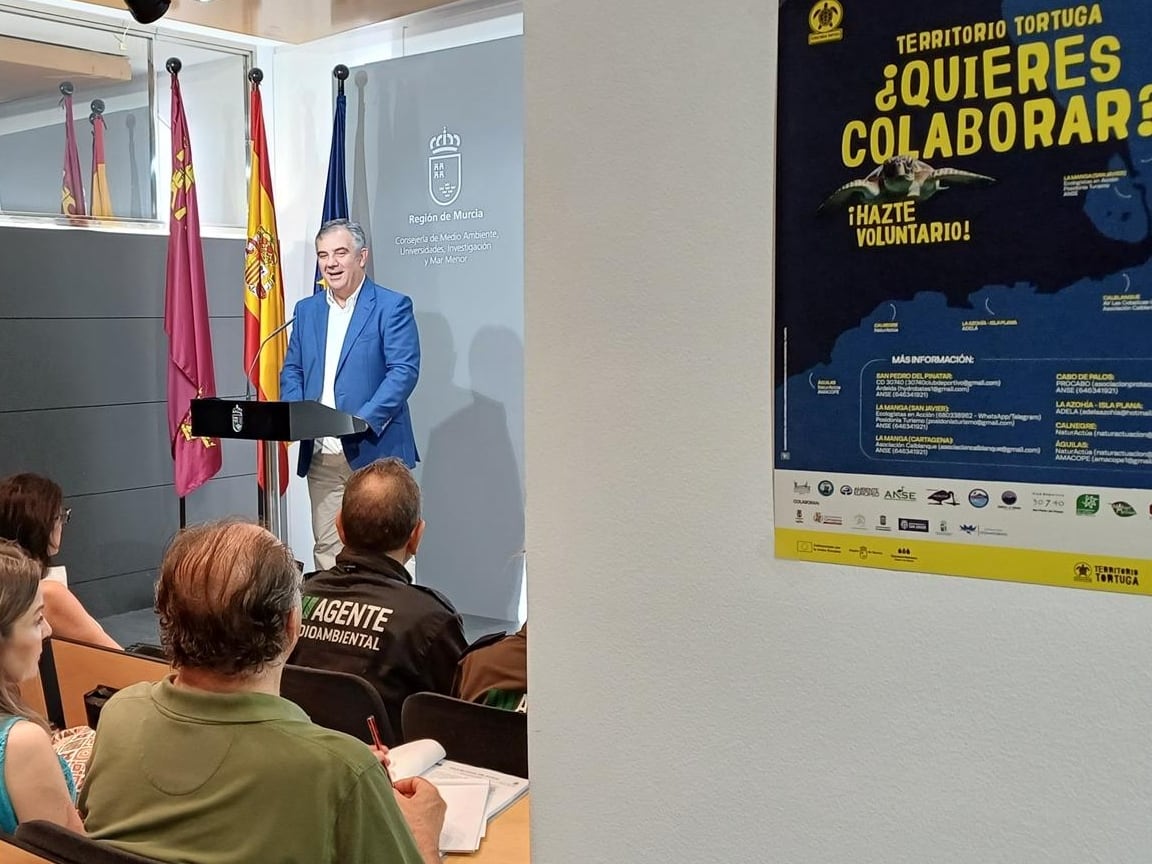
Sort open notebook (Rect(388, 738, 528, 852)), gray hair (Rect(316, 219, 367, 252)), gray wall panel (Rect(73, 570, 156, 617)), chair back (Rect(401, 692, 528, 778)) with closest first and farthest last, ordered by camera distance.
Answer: open notebook (Rect(388, 738, 528, 852)), chair back (Rect(401, 692, 528, 778)), gray hair (Rect(316, 219, 367, 252)), gray wall panel (Rect(73, 570, 156, 617))

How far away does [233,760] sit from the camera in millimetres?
1433

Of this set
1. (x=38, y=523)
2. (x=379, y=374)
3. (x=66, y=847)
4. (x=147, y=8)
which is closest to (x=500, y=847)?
(x=66, y=847)

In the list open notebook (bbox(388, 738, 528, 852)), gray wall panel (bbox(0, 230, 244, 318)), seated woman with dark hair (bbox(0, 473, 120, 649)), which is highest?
gray wall panel (bbox(0, 230, 244, 318))

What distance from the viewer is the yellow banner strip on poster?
2.89 feet

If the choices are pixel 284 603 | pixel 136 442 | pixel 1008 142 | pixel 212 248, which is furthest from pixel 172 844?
pixel 212 248

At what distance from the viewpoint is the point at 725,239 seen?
1.07m

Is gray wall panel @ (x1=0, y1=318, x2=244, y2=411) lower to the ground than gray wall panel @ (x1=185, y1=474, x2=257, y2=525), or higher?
higher

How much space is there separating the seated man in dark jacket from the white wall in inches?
49.3

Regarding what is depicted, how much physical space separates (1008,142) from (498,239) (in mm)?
4480

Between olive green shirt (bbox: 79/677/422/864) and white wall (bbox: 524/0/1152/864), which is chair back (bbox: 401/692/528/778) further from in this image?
white wall (bbox: 524/0/1152/864)

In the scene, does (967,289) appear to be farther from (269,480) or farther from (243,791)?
(269,480)

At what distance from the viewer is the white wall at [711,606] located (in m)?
0.94

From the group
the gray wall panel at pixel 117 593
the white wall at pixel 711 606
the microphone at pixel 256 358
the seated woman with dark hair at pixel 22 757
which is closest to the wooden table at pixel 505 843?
the white wall at pixel 711 606

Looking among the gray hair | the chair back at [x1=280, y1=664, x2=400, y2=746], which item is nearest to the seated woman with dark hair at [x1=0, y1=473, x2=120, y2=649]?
the chair back at [x1=280, y1=664, x2=400, y2=746]
